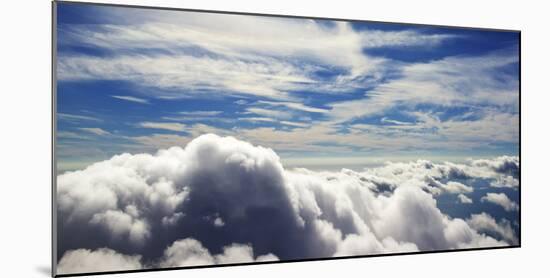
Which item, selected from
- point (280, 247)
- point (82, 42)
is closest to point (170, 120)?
point (82, 42)

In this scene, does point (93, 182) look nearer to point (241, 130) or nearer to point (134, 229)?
point (134, 229)

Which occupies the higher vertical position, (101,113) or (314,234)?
(101,113)

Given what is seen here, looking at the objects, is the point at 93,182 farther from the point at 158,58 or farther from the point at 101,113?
the point at 158,58

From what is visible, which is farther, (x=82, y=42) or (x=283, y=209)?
(x=283, y=209)

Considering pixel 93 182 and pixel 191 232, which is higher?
pixel 93 182

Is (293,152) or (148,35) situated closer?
(148,35)

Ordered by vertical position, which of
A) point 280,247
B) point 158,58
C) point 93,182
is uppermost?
point 158,58

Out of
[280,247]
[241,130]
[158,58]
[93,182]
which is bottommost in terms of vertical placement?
[280,247]

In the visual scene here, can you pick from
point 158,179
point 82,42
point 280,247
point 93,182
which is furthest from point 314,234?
point 82,42
